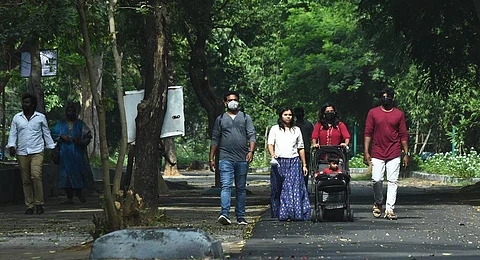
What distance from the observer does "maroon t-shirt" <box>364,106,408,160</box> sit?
18328mm

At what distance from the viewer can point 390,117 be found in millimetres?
18406

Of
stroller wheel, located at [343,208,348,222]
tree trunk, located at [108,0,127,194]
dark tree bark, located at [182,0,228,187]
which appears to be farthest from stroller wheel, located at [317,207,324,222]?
dark tree bark, located at [182,0,228,187]

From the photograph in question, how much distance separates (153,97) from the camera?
17.1 meters

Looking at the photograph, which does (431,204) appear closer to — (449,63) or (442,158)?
(449,63)

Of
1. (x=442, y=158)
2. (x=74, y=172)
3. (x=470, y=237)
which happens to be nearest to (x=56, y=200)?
(x=74, y=172)

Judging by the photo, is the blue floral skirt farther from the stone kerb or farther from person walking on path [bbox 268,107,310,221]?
the stone kerb

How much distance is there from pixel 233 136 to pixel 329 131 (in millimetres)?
2689

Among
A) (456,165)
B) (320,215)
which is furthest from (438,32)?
(320,215)

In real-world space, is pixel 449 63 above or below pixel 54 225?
above

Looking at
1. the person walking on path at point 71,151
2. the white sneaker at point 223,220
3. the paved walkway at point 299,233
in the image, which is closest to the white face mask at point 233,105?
the white sneaker at point 223,220

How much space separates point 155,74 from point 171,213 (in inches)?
151

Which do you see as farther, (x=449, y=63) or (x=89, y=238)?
(x=449, y=63)

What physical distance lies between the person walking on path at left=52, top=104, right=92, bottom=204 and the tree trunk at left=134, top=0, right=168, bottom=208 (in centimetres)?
658

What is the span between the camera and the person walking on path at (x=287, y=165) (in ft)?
60.2
